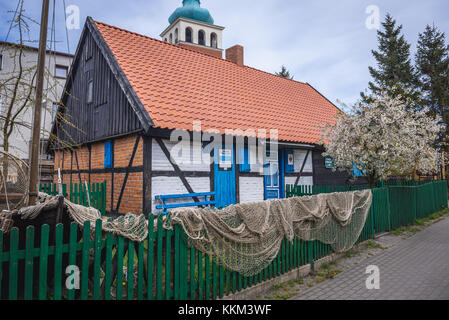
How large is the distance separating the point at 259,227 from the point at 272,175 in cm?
717

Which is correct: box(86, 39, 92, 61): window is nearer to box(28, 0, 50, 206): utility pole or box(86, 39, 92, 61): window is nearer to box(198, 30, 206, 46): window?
box(28, 0, 50, 206): utility pole

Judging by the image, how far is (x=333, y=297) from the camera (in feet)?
14.2

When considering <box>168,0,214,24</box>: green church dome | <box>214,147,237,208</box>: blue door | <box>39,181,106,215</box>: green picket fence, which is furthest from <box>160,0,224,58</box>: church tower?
<box>39,181,106,215</box>: green picket fence

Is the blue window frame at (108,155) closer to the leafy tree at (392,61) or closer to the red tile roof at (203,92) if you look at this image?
the red tile roof at (203,92)

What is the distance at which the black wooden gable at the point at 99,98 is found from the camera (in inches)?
336

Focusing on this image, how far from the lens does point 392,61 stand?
24.7 metres

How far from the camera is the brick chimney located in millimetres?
15172

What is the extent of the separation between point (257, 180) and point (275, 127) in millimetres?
2276

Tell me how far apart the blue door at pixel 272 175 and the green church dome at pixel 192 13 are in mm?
21846

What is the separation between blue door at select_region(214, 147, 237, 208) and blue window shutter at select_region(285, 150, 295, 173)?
9.28ft

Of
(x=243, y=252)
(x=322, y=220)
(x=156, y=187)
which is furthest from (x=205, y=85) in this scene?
(x=243, y=252)

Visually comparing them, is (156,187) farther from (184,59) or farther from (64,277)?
(184,59)

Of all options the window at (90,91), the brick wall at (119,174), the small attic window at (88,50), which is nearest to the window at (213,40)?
the small attic window at (88,50)

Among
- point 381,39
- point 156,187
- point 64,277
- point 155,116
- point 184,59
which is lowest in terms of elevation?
point 64,277
